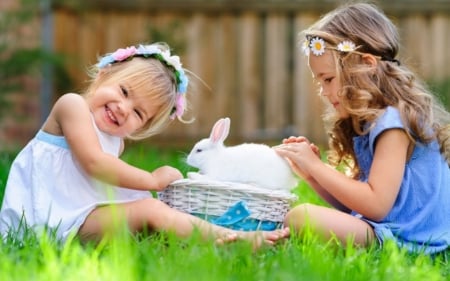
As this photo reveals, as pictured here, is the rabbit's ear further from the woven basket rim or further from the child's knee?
the child's knee

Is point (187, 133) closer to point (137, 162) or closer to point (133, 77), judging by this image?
point (137, 162)

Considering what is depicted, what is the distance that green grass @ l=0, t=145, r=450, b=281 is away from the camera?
215cm

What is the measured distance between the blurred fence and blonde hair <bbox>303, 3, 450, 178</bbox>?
4773 millimetres

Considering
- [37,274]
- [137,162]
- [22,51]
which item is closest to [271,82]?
[22,51]

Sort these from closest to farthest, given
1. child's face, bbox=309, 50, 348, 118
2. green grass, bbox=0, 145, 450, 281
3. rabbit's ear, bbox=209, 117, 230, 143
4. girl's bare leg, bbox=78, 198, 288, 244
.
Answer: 1. green grass, bbox=0, 145, 450, 281
2. girl's bare leg, bbox=78, 198, 288, 244
3. rabbit's ear, bbox=209, 117, 230, 143
4. child's face, bbox=309, 50, 348, 118

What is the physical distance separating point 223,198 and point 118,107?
1.75 feet

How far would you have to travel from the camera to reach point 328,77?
10.6ft

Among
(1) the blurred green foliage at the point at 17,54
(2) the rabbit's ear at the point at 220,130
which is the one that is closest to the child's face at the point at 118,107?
(2) the rabbit's ear at the point at 220,130

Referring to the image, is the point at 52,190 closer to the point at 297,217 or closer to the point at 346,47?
the point at 297,217

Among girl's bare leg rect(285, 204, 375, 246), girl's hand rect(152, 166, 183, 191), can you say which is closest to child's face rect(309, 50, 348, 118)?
girl's bare leg rect(285, 204, 375, 246)

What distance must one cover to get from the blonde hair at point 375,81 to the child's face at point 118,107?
0.68 metres

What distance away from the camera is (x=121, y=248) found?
7.45ft

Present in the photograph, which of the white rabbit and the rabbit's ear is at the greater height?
the rabbit's ear

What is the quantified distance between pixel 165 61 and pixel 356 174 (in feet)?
2.76
